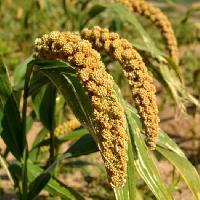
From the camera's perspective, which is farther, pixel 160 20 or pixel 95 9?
pixel 95 9

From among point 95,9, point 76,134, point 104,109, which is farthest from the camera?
point 95,9

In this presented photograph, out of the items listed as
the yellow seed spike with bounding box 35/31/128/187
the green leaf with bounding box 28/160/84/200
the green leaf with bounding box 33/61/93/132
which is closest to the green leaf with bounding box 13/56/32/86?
the green leaf with bounding box 28/160/84/200

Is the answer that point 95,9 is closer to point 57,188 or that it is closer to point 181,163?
point 57,188

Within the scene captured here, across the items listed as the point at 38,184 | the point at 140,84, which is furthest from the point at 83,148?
the point at 140,84

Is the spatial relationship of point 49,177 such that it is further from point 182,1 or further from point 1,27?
point 182,1

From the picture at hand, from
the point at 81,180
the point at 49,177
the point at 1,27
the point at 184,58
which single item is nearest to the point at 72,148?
the point at 49,177

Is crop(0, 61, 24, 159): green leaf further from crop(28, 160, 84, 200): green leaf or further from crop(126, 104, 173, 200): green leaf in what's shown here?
crop(126, 104, 173, 200): green leaf

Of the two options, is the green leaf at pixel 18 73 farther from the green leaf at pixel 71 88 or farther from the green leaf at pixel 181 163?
the green leaf at pixel 181 163

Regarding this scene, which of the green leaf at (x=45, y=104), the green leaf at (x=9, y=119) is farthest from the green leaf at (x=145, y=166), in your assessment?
the green leaf at (x=45, y=104)
